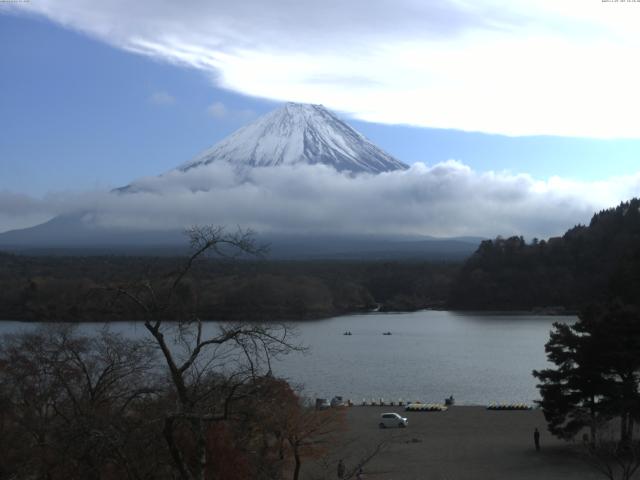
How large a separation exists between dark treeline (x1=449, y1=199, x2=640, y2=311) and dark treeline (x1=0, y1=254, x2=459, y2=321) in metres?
5.39

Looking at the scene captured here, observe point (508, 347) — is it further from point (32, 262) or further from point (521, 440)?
point (32, 262)

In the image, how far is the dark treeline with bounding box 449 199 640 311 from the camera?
51031mm

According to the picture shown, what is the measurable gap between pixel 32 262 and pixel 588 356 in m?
61.2

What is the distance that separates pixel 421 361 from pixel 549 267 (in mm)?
29016

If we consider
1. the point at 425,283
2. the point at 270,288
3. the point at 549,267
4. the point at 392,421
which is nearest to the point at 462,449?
the point at 392,421

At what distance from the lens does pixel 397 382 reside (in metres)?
23.0

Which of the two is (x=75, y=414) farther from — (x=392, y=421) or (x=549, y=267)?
(x=549, y=267)

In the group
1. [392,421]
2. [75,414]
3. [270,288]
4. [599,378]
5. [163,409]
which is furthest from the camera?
[270,288]

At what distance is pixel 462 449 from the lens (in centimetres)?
1297

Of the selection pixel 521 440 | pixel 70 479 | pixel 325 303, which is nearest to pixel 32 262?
pixel 325 303

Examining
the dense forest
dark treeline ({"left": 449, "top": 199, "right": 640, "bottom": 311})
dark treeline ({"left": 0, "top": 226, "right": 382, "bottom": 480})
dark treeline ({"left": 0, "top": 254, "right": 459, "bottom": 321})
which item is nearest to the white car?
dark treeline ({"left": 0, "top": 226, "right": 382, "bottom": 480})

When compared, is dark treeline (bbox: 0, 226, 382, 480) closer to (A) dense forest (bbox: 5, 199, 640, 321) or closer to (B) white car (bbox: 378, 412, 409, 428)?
(B) white car (bbox: 378, 412, 409, 428)

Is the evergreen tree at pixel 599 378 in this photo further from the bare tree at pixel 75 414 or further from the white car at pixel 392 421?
the bare tree at pixel 75 414

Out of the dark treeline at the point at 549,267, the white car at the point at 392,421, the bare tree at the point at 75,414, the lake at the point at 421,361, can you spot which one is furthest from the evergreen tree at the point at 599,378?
the dark treeline at the point at 549,267
